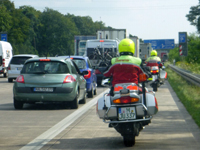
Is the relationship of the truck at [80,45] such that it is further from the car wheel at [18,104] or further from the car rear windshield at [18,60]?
the car wheel at [18,104]

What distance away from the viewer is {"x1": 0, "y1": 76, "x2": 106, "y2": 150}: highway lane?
8.63 m

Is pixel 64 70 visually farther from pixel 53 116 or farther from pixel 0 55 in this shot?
pixel 0 55

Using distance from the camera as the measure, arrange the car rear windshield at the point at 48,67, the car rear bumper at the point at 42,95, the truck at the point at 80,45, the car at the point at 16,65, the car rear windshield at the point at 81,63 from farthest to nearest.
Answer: the truck at the point at 80,45 → the car at the point at 16,65 → the car rear windshield at the point at 81,63 → the car rear windshield at the point at 48,67 → the car rear bumper at the point at 42,95

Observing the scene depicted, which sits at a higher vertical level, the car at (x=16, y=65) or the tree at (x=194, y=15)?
the tree at (x=194, y=15)

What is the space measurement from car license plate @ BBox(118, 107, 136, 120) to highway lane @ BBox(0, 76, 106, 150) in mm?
1693

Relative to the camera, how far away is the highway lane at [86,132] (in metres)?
8.11

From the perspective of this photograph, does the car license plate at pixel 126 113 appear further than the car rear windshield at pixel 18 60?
No

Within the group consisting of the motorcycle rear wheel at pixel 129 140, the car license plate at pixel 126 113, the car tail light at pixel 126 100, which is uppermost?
the car tail light at pixel 126 100

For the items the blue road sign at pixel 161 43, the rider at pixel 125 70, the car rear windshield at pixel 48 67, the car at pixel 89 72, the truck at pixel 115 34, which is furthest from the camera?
the blue road sign at pixel 161 43


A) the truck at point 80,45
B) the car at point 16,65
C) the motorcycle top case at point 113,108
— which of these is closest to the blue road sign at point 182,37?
the truck at point 80,45

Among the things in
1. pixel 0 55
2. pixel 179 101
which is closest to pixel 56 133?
pixel 179 101

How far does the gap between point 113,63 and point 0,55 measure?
2893 cm

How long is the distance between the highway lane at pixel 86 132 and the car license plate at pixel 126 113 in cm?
51

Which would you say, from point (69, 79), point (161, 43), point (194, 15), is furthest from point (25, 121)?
point (161, 43)
